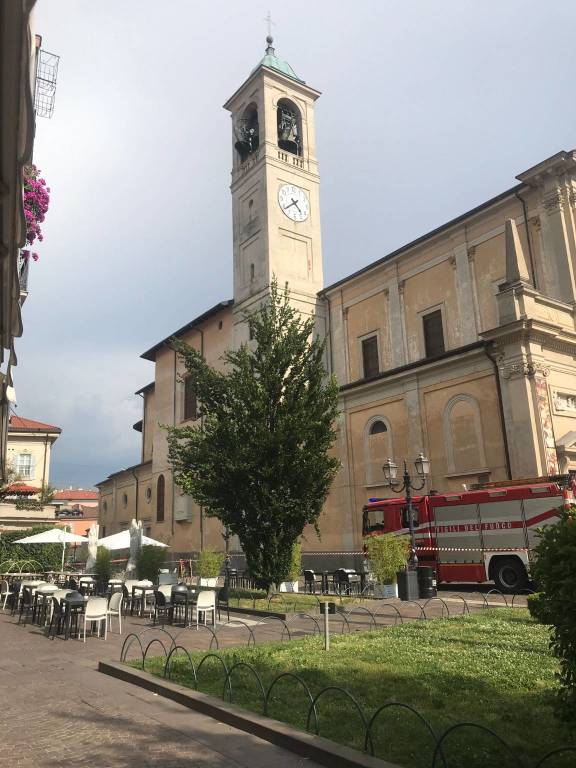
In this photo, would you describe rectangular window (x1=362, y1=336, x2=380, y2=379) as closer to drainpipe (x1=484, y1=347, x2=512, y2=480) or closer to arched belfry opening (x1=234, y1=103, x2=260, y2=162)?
drainpipe (x1=484, y1=347, x2=512, y2=480)

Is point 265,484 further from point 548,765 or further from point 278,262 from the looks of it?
point 278,262

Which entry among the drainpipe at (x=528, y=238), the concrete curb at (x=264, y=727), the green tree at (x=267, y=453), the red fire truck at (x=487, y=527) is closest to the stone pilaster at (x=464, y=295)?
the drainpipe at (x=528, y=238)

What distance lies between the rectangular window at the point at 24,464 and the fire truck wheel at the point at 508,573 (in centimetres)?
4502

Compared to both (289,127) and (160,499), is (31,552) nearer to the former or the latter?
(160,499)

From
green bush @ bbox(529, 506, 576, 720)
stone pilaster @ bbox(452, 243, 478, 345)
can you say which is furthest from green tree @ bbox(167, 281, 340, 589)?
green bush @ bbox(529, 506, 576, 720)

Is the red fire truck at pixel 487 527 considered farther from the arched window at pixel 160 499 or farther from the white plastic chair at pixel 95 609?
the arched window at pixel 160 499

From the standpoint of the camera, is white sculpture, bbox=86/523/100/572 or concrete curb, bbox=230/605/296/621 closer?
concrete curb, bbox=230/605/296/621

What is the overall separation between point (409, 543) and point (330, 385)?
566 centimetres

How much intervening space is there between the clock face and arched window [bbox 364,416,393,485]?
14.0 metres

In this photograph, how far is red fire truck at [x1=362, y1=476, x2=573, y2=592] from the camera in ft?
61.1

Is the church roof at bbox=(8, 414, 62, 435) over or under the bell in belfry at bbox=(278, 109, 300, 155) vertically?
under

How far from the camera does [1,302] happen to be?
32.7ft

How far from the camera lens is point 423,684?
713 centimetres

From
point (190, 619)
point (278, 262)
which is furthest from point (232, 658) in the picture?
point (278, 262)
